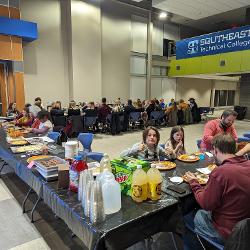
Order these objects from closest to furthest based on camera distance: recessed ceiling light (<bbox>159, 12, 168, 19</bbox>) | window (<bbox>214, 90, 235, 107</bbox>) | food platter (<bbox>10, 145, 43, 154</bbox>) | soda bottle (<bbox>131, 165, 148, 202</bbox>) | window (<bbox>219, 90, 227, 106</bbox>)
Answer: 1. soda bottle (<bbox>131, 165, 148, 202</bbox>)
2. food platter (<bbox>10, 145, 43, 154</bbox>)
3. recessed ceiling light (<bbox>159, 12, 168, 19</bbox>)
4. window (<bbox>214, 90, 235, 107</bbox>)
5. window (<bbox>219, 90, 227, 106</bbox>)

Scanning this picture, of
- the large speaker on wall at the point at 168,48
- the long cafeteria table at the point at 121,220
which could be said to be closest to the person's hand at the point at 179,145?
the long cafeteria table at the point at 121,220

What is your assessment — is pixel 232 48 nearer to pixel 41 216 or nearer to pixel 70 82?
pixel 70 82

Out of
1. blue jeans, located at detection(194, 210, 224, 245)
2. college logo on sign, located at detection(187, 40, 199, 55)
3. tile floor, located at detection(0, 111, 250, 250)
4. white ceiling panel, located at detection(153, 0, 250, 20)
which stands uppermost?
white ceiling panel, located at detection(153, 0, 250, 20)

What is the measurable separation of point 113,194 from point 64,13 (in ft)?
33.8

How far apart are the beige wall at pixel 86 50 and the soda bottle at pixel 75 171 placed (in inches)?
344

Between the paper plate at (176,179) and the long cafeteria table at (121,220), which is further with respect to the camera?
the paper plate at (176,179)

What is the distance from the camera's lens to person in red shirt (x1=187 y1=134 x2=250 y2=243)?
4.57 feet

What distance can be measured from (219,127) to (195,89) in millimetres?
13835

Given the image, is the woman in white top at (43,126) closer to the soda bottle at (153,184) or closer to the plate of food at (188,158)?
the plate of food at (188,158)

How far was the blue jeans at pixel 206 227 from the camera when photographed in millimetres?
1597

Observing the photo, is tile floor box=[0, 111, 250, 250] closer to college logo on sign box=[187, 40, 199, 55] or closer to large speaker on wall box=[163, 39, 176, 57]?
college logo on sign box=[187, 40, 199, 55]

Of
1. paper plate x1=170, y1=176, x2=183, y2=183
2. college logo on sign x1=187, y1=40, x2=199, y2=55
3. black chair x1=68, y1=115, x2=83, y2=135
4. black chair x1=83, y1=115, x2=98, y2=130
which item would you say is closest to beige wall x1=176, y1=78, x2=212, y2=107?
college logo on sign x1=187, y1=40, x2=199, y2=55

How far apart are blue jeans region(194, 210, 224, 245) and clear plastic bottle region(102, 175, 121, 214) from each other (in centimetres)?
70

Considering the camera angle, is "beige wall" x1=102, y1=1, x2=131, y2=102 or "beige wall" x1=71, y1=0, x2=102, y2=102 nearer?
"beige wall" x1=71, y1=0, x2=102, y2=102
